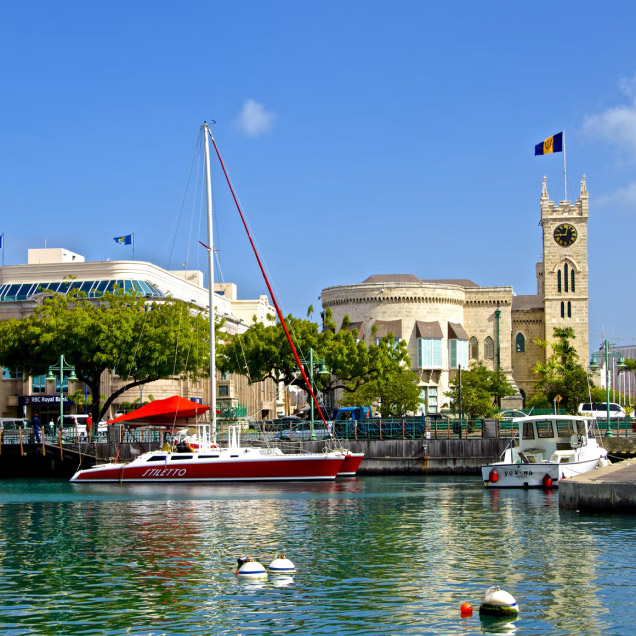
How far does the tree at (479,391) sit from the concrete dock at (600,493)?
156 feet

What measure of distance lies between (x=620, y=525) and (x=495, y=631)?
1448 centimetres

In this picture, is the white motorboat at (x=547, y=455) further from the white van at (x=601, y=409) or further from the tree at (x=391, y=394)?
the tree at (x=391, y=394)

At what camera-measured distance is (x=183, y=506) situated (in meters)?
39.8

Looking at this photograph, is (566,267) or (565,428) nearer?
(565,428)

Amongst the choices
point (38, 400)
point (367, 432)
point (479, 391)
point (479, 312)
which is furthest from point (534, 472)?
point (479, 312)

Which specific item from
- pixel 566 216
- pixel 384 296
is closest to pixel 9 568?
pixel 384 296

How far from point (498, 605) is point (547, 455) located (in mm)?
30499

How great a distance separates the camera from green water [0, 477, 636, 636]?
1938 centimetres

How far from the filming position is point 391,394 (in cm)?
8281

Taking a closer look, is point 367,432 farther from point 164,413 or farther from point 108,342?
point 108,342

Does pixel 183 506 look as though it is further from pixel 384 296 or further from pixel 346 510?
pixel 384 296

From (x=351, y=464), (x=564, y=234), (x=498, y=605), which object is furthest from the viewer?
(x=564, y=234)

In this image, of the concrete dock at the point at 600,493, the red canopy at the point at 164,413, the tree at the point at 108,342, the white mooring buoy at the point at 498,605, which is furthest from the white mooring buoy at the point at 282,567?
the tree at the point at 108,342

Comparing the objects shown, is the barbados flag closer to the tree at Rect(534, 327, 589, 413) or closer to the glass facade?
the tree at Rect(534, 327, 589, 413)
